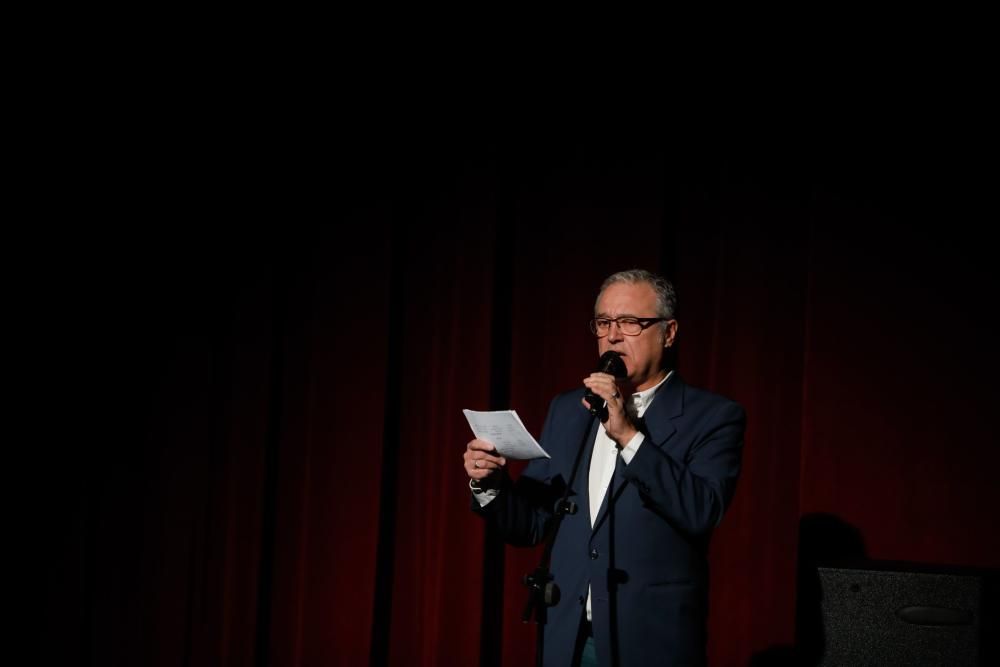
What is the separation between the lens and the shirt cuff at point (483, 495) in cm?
210

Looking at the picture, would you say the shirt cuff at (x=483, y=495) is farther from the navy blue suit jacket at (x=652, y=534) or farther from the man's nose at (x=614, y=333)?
the man's nose at (x=614, y=333)

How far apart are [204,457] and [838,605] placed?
2.55 metres

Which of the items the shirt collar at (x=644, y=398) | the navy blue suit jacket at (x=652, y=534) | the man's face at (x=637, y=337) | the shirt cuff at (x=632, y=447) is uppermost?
the man's face at (x=637, y=337)

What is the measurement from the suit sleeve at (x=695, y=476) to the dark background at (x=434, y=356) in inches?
42.3

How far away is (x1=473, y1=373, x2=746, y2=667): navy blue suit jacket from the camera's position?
1893mm

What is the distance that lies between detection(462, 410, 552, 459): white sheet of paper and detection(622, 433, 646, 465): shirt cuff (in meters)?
0.17

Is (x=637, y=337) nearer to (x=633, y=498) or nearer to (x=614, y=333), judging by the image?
(x=614, y=333)

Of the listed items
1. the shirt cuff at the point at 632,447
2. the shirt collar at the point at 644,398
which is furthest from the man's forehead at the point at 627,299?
the shirt cuff at the point at 632,447

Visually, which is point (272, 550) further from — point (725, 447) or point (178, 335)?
point (725, 447)

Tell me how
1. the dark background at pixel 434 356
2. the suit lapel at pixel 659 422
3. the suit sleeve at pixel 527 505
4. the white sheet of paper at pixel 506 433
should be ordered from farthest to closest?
the dark background at pixel 434 356 < the suit sleeve at pixel 527 505 < the suit lapel at pixel 659 422 < the white sheet of paper at pixel 506 433

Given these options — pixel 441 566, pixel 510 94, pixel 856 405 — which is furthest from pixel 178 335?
pixel 856 405

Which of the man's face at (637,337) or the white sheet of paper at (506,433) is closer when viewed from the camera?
the white sheet of paper at (506,433)

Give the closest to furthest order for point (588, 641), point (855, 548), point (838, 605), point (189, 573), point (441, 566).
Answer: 1. point (588, 641)
2. point (838, 605)
3. point (855, 548)
4. point (441, 566)
5. point (189, 573)

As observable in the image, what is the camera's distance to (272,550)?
358 cm
